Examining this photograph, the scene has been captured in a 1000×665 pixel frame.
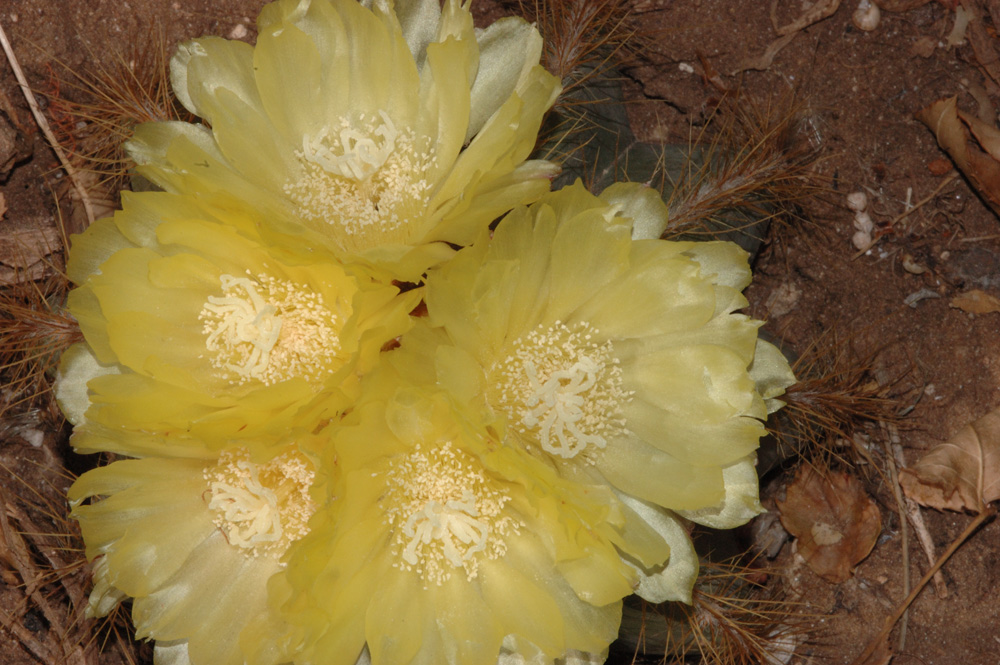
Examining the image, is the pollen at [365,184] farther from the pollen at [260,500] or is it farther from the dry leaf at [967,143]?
the dry leaf at [967,143]

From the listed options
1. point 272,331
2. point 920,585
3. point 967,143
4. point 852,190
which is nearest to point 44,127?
point 272,331

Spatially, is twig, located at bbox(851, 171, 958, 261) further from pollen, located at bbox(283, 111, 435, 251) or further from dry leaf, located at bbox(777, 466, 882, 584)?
pollen, located at bbox(283, 111, 435, 251)

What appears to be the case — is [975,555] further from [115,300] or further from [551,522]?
[115,300]

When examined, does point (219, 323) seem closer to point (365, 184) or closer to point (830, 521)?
point (365, 184)

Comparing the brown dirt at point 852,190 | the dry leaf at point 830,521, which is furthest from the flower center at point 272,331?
the dry leaf at point 830,521

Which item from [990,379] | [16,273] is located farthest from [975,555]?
[16,273]
